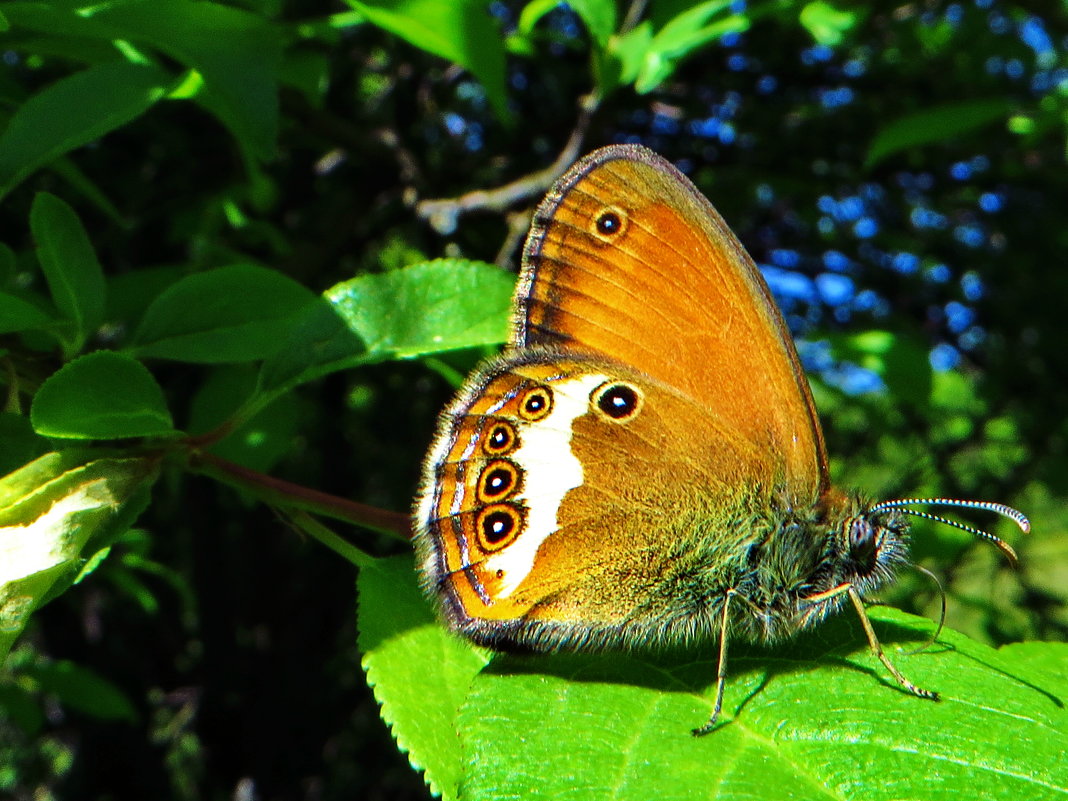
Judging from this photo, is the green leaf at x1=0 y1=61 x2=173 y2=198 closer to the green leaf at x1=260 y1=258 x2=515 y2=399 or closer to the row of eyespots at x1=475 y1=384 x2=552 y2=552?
the green leaf at x1=260 y1=258 x2=515 y2=399

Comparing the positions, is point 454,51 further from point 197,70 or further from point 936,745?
point 936,745

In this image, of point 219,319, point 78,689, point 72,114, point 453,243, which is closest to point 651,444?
point 219,319

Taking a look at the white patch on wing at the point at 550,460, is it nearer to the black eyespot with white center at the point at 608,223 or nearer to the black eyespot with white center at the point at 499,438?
the black eyespot with white center at the point at 499,438

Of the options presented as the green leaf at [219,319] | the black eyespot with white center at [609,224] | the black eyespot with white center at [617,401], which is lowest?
the black eyespot with white center at [617,401]

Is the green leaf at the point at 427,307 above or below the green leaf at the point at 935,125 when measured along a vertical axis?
below

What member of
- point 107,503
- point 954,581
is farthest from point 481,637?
point 954,581

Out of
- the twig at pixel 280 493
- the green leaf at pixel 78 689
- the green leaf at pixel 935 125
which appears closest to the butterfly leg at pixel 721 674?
the twig at pixel 280 493

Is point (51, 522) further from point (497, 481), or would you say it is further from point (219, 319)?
point (497, 481)
